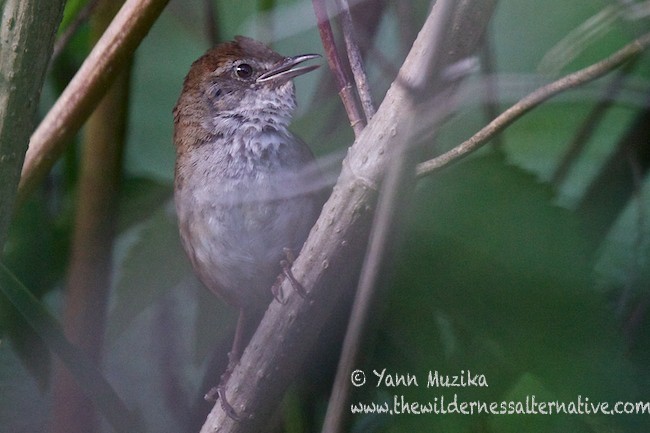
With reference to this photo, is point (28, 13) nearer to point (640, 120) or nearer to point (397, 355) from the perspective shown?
point (397, 355)

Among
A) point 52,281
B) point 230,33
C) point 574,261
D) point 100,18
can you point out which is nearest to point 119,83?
point 100,18

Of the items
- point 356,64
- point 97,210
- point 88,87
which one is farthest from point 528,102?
point 97,210

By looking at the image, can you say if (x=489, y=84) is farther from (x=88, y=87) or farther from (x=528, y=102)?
(x=88, y=87)

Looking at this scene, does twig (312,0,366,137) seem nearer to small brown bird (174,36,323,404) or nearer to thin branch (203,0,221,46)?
small brown bird (174,36,323,404)

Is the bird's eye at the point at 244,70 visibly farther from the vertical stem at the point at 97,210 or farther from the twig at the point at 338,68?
the twig at the point at 338,68

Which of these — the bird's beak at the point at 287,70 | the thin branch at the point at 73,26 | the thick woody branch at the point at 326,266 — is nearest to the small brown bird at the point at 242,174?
the bird's beak at the point at 287,70

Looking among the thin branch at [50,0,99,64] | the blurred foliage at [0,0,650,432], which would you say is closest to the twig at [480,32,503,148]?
the blurred foliage at [0,0,650,432]

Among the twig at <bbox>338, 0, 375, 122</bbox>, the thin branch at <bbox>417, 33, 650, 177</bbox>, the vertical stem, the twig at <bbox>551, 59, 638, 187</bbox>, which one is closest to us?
the thin branch at <bbox>417, 33, 650, 177</bbox>
